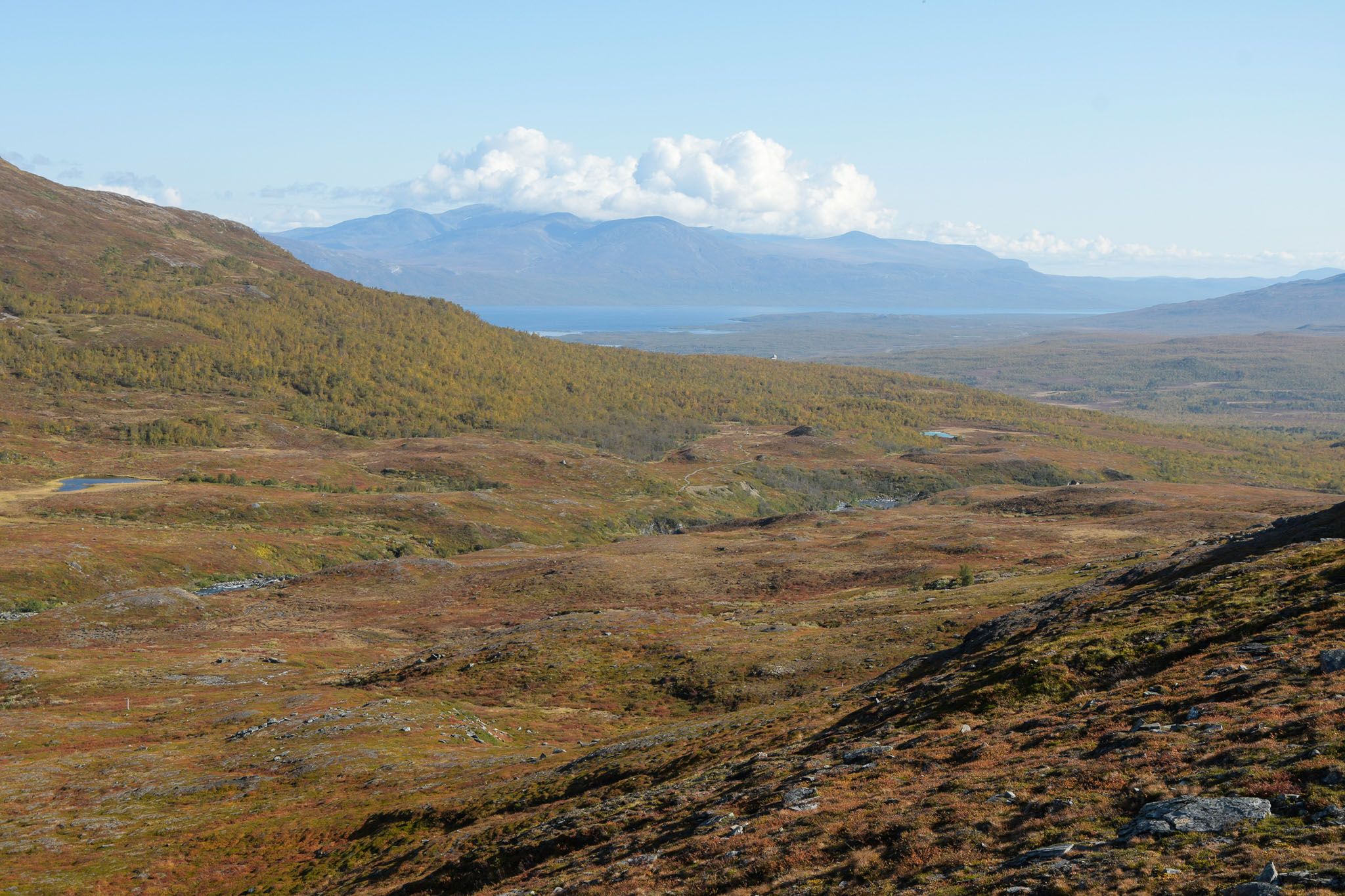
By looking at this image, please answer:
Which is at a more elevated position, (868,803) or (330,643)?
(868,803)

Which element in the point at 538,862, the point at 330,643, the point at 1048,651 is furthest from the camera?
the point at 330,643

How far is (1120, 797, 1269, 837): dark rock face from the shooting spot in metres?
14.1

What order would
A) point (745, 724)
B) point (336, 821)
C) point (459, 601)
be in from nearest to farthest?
point (336, 821)
point (745, 724)
point (459, 601)

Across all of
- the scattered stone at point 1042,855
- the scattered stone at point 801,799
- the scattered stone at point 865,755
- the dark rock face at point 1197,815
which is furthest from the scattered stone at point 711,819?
the dark rock face at point 1197,815

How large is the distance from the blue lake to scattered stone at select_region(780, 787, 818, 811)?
14395 cm

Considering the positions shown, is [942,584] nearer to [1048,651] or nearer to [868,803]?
[1048,651]

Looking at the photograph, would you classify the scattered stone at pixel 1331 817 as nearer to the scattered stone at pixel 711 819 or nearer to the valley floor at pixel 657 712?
the valley floor at pixel 657 712

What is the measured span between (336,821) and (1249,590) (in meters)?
37.9

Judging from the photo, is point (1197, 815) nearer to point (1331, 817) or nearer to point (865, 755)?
point (1331, 817)

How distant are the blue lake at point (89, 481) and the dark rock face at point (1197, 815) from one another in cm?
15308

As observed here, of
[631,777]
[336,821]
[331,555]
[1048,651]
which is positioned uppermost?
[1048,651]

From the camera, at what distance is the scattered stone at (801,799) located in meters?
20.9

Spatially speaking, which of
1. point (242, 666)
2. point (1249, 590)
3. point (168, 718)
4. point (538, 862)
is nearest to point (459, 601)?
point (242, 666)

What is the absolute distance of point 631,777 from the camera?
31328 mm
